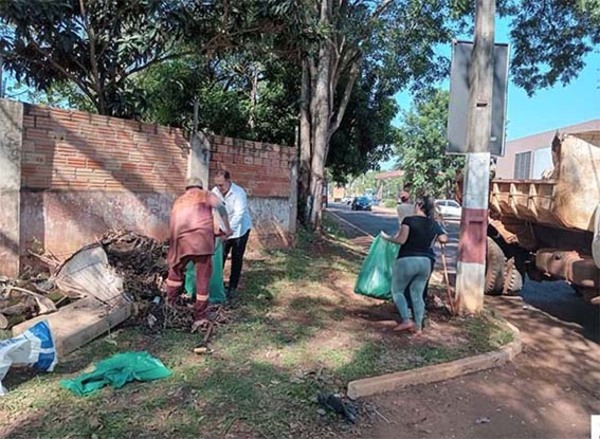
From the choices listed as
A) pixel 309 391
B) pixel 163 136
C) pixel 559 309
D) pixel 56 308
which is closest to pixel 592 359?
A: pixel 559 309

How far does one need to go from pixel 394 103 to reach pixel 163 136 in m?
9.77

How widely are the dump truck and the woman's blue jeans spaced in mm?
1756

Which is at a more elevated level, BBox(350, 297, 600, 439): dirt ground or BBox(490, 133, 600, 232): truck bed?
BBox(490, 133, 600, 232): truck bed

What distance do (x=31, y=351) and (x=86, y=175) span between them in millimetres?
3308

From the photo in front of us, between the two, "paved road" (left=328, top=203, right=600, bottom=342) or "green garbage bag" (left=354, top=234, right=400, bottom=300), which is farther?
"paved road" (left=328, top=203, right=600, bottom=342)

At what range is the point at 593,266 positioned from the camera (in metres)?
5.55

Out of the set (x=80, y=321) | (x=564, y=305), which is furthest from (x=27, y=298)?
(x=564, y=305)

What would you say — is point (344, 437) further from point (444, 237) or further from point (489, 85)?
point (489, 85)

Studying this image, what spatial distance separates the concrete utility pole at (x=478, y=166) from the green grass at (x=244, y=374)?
489 mm

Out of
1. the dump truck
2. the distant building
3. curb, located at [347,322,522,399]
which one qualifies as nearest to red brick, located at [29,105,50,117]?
curb, located at [347,322,522,399]

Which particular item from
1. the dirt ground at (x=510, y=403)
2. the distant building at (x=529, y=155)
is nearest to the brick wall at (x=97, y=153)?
the dirt ground at (x=510, y=403)

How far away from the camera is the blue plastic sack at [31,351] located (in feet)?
11.9

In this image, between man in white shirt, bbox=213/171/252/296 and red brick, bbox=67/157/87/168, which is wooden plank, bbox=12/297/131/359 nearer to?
man in white shirt, bbox=213/171/252/296

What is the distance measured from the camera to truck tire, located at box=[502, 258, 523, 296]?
26.4 ft
